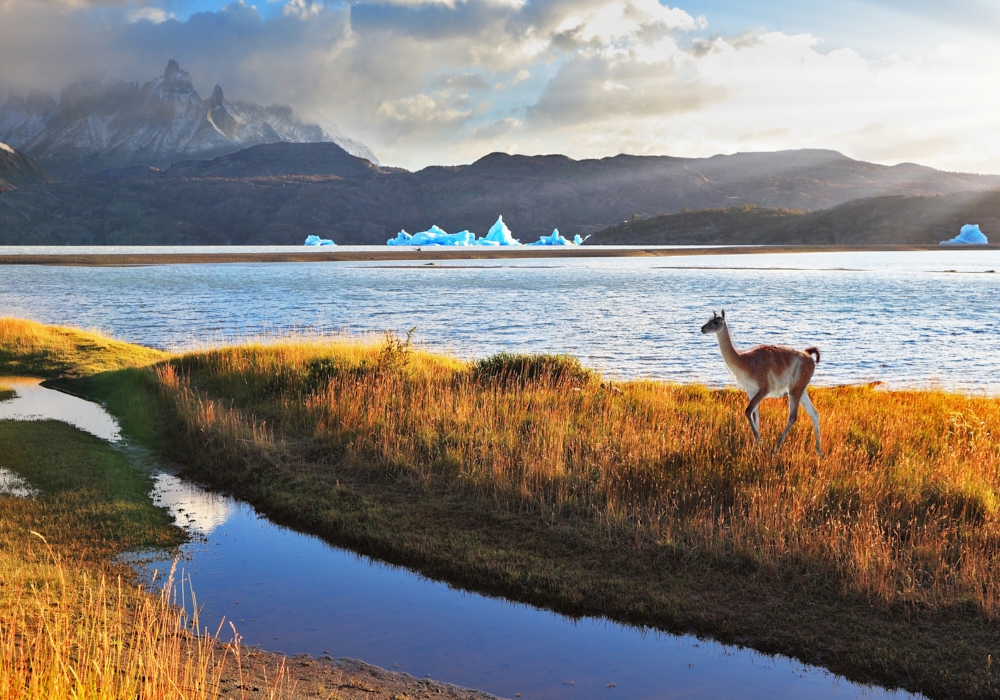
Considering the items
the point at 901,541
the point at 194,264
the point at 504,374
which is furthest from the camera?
the point at 194,264

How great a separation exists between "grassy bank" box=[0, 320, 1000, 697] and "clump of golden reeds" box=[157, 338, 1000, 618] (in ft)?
0.14

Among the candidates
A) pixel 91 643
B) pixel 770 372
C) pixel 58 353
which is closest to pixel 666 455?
pixel 770 372

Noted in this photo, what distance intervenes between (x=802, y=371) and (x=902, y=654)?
16.6ft

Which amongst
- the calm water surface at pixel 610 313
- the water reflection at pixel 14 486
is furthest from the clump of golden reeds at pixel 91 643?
the calm water surface at pixel 610 313

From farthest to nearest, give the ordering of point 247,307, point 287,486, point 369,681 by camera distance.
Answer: point 247,307 → point 287,486 → point 369,681

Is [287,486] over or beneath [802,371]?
beneath

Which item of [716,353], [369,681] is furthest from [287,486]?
[716,353]

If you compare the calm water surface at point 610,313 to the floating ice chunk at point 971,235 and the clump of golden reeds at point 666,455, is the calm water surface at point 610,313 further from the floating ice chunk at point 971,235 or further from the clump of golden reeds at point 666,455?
the floating ice chunk at point 971,235

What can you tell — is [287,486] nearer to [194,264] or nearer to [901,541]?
[901,541]

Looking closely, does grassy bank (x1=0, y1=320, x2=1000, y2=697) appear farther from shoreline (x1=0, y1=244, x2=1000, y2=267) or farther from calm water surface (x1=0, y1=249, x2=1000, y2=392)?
shoreline (x1=0, y1=244, x2=1000, y2=267)

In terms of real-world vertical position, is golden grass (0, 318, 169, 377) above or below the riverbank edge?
above

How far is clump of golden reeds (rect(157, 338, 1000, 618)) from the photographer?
9016 millimetres

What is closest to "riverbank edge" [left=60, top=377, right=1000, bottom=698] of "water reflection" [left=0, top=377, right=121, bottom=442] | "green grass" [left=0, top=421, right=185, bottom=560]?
"green grass" [left=0, top=421, right=185, bottom=560]

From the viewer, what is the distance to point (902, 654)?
289 inches
